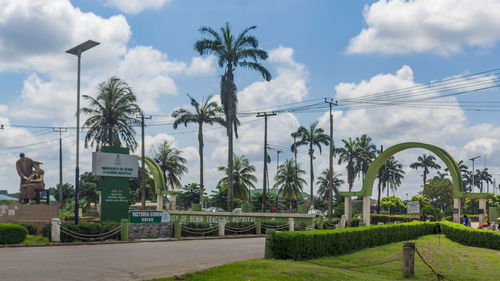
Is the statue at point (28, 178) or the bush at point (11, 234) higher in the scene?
the statue at point (28, 178)

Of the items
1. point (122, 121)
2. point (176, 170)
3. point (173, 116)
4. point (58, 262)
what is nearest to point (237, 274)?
point (58, 262)

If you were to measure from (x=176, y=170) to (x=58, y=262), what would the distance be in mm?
53800

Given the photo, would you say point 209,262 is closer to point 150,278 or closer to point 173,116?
point 150,278

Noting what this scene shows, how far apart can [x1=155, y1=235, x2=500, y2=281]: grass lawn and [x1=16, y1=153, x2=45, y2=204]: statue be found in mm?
23703

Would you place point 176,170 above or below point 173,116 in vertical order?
below

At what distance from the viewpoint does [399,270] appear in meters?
17.3

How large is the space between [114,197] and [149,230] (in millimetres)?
4651

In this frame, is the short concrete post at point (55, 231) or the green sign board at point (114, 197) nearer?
the short concrete post at point (55, 231)

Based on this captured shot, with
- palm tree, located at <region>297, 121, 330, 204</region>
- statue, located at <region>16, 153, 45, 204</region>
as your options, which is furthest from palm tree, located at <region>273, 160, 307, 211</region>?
statue, located at <region>16, 153, 45, 204</region>

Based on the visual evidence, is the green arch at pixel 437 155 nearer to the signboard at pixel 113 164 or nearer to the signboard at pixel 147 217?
the signboard at pixel 113 164

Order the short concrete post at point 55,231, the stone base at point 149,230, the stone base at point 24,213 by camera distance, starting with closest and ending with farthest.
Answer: the short concrete post at point 55,231
the stone base at point 149,230
the stone base at point 24,213

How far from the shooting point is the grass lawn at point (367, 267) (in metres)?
14.0

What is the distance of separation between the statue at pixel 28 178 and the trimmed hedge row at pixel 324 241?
23.3m

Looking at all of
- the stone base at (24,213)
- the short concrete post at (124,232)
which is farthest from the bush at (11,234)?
the stone base at (24,213)
